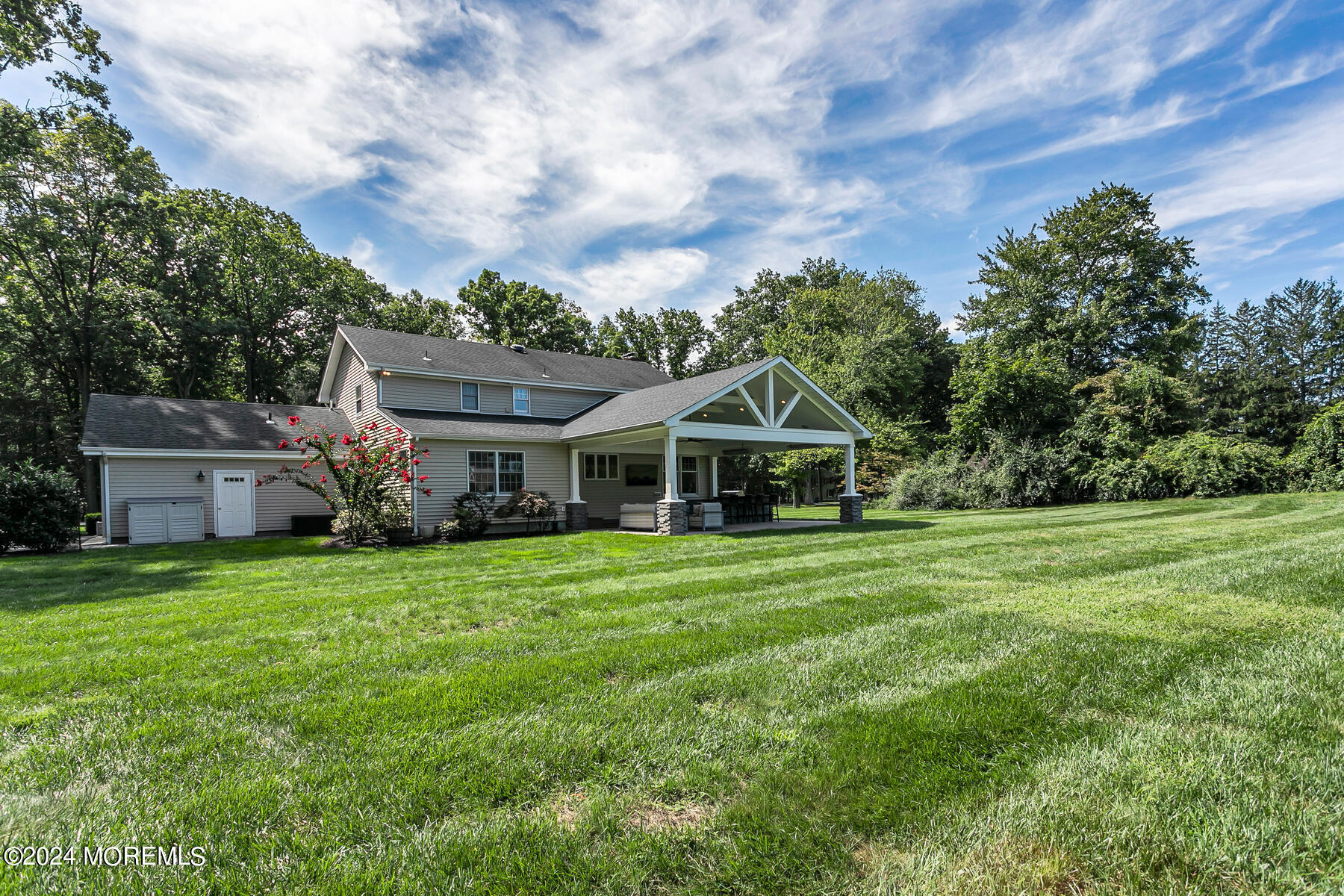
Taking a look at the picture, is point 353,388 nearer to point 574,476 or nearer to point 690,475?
point 574,476

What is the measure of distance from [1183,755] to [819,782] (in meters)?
1.46

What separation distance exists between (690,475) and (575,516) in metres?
6.30

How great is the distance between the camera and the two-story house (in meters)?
14.2

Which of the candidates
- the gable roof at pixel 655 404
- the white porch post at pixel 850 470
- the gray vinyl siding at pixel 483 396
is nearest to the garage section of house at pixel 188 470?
the gray vinyl siding at pixel 483 396

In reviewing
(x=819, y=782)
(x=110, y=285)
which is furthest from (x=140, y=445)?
(x=819, y=782)

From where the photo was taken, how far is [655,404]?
1448 centimetres

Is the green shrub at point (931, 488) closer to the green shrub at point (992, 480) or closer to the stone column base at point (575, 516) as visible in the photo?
the green shrub at point (992, 480)

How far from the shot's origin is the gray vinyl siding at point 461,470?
14.5 m

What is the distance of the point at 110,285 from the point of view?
2430cm

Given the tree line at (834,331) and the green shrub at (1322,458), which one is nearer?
the green shrub at (1322,458)

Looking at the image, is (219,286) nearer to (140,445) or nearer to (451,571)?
(140,445)

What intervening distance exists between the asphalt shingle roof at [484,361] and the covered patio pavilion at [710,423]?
2673mm

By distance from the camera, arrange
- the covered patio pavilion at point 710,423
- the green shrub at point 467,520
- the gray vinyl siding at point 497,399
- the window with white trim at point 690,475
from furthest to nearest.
A: the window with white trim at point 690,475 → the gray vinyl siding at point 497,399 → the green shrub at point 467,520 → the covered patio pavilion at point 710,423

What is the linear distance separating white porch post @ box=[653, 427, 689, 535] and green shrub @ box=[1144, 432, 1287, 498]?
15670mm
